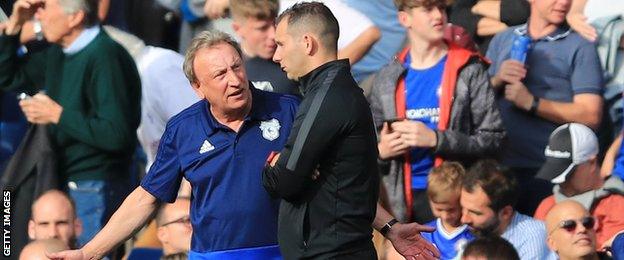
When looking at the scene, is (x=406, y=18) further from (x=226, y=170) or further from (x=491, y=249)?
(x=226, y=170)

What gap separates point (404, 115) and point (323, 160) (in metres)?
2.58

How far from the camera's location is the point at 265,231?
7.02 meters

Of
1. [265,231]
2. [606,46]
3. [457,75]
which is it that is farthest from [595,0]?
[265,231]

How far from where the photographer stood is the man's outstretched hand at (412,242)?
6.85 m

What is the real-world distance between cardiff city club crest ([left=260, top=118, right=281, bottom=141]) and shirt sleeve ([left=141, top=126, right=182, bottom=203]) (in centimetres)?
42

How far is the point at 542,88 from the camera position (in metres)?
9.44

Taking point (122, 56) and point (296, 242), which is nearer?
point (296, 242)

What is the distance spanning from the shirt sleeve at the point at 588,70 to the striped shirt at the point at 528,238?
100 centimetres

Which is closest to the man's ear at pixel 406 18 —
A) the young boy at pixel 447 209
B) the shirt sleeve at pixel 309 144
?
the young boy at pixel 447 209

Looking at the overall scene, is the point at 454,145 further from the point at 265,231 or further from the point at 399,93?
the point at 265,231

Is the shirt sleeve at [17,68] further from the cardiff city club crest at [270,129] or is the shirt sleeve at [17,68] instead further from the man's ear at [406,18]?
the cardiff city club crest at [270,129]

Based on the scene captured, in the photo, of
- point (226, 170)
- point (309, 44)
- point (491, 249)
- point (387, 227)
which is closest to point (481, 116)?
point (491, 249)

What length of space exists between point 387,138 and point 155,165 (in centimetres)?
213

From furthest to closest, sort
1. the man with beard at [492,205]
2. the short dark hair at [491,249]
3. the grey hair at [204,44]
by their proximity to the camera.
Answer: the man with beard at [492,205]
the short dark hair at [491,249]
the grey hair at [204,44]
